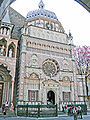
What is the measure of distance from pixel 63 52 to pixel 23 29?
25.5 ft

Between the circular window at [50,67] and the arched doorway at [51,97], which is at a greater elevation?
the circular window at [50,67]

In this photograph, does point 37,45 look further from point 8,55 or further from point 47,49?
point 8,55

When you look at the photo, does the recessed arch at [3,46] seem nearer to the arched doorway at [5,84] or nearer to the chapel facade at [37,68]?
the chapel facade at [37,68]

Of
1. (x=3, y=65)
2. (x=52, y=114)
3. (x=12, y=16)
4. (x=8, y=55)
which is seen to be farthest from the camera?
(x=12, y=16)

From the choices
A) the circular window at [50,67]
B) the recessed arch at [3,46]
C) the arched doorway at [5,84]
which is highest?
the recessed arch at [3,46]

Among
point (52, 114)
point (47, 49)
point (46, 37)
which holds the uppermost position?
point (46, 37)

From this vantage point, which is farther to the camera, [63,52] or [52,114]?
[63,52]

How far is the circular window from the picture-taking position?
61.1ft

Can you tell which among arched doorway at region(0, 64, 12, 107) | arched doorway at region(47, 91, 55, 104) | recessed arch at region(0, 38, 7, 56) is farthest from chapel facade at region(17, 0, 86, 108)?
recessed arch at region(0, 38, 7, 56)

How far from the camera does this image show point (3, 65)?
15531mm

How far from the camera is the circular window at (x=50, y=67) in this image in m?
18.6

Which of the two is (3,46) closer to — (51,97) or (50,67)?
(50,67)

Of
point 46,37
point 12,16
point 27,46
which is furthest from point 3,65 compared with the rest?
point 12,16

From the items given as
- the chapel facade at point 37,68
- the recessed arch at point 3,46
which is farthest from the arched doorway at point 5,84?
the recessed arch at point 3,46
